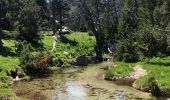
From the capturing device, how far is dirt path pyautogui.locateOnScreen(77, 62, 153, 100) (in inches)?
1940

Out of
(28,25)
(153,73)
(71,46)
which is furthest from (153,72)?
(71,46)

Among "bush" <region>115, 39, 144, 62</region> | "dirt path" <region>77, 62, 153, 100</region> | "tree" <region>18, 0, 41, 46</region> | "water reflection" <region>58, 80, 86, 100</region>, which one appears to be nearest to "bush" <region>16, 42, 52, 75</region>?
"dirt path" <region>77, 62, 153, 100</region>

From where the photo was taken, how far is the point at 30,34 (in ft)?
287

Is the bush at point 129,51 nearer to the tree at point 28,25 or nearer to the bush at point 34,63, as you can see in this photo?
the bush at point 34,63

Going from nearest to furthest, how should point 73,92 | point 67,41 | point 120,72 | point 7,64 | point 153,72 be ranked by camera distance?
point 73,92
point 153,72
point 120,72
point 7,64
point 67,41

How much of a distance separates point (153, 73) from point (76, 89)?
35.6 feet

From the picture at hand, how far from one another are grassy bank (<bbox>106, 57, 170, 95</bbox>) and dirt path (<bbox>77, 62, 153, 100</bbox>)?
1.24 metres

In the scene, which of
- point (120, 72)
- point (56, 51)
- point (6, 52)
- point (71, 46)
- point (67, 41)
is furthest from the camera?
point (67, 41)

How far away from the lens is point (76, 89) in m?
53.3

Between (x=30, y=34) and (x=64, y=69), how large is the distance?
57.0 feet

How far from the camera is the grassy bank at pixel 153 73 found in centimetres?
4944

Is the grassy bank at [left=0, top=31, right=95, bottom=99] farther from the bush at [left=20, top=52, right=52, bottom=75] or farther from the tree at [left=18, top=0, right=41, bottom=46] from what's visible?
the tree at [left=18, top=0, right=41, bottom=46]

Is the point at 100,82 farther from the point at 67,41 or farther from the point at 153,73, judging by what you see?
the point at 67,41

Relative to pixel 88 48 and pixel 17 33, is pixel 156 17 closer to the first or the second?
pixel 88 48
